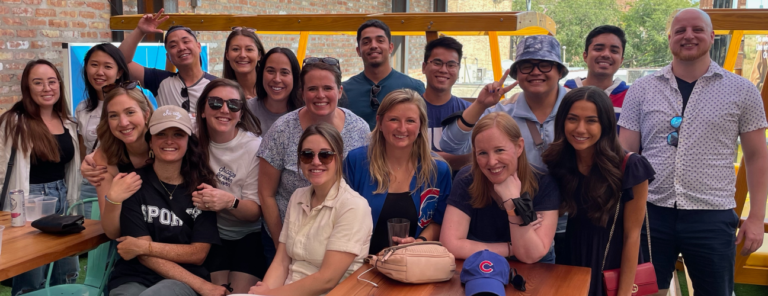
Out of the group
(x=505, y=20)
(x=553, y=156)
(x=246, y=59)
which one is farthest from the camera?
(x=246, y=59)

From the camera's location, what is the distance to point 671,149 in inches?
113

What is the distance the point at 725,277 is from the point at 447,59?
190cm

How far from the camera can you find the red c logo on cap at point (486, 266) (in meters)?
2.09

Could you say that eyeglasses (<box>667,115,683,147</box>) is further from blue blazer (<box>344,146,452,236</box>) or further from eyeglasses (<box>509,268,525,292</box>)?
eyeglasses (<box>509,268,525,292</box>)

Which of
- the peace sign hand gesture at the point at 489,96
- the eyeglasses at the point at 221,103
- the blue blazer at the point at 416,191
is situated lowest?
the blue blazer at the point at 416,191

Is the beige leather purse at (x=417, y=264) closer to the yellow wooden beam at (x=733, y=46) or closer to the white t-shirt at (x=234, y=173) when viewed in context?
the white t-shirt at (x=234, y=173)

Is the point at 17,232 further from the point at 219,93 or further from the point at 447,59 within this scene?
the point at 447,59

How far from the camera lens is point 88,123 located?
3.67m

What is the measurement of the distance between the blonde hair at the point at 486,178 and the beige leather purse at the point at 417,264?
360mm

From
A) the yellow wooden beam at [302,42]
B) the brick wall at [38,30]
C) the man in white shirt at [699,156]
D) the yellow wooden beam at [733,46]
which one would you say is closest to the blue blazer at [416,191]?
the man in white shirt at [699,156]

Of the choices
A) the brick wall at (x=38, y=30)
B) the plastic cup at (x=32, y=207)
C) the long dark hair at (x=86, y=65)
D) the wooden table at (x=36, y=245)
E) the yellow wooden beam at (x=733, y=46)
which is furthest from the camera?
the brick wall at (x=38, y=30)

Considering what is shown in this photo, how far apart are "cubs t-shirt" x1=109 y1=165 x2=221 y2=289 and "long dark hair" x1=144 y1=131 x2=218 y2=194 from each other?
5 centimetres

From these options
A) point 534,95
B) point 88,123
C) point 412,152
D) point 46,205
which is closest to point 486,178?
point 412,152

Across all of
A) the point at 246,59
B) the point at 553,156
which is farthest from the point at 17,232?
the point at 553,156
